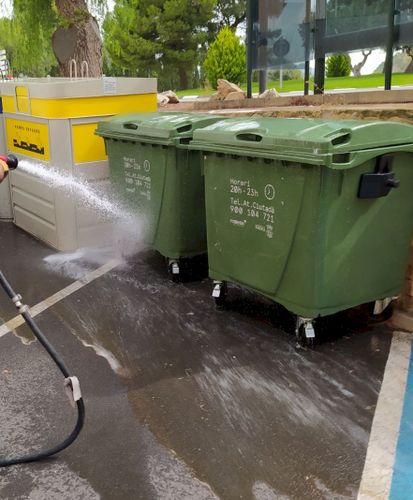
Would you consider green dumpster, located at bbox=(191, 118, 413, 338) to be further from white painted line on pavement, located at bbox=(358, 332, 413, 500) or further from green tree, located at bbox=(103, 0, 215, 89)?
green tree, located at bbox=(103, 0, 215, 89)

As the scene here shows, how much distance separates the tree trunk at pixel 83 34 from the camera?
1018cm

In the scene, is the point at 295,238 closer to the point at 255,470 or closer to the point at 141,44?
the point at 255,470

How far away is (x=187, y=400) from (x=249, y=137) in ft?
5.57

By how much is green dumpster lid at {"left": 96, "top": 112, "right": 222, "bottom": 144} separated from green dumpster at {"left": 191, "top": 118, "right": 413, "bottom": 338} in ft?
1.64

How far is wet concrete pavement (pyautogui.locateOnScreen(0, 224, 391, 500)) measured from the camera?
2646 mm

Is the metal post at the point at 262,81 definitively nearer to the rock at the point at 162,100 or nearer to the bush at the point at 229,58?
the rock at the point at 162,100

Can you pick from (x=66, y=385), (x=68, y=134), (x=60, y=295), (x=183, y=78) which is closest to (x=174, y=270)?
(x=60, y=295)

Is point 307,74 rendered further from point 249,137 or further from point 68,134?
point 249,137

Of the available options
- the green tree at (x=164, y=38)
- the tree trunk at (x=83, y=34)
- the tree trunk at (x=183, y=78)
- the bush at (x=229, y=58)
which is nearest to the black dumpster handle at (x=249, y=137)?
the tree trunk at (x=83, y=34)

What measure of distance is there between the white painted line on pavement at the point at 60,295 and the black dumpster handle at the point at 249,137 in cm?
206

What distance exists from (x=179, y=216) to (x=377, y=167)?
1829 mm

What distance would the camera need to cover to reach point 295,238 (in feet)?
12.0

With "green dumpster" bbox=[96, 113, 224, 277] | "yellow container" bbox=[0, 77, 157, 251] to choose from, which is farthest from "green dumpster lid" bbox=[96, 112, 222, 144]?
"yellow container" bbox=[0, 77, 157, 251]

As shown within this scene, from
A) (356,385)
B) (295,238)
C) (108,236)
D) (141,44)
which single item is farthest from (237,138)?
(141,44)
